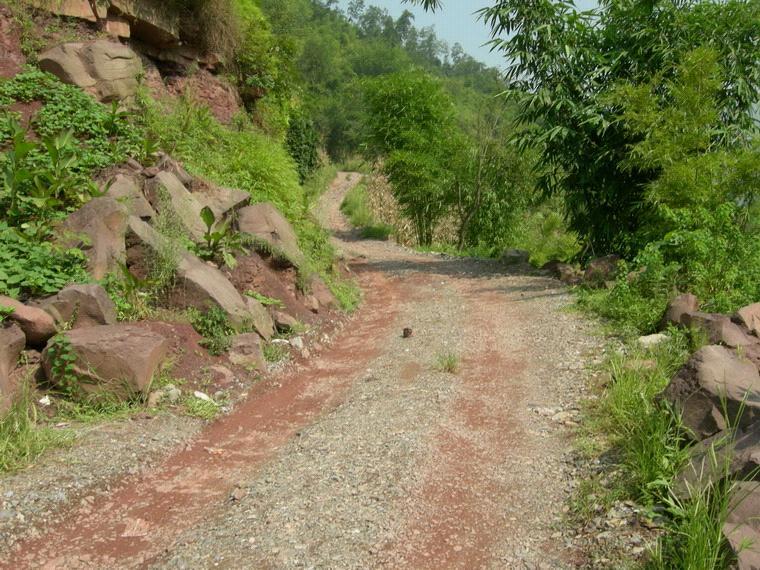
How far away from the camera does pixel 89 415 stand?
5441 mm

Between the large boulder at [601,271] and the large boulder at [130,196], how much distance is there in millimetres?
6449

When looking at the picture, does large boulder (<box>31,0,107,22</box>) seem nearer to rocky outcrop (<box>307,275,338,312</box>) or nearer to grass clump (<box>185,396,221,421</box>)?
rocky outcrop (<box>307,275,338,312</box>)

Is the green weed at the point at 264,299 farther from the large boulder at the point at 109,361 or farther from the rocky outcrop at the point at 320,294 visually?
the large boulder at the point at 109,361

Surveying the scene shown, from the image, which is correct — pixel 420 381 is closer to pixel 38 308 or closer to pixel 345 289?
pixel 38 308

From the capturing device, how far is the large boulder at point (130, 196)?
7.41 m

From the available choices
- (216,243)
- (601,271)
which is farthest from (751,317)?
(216,243)

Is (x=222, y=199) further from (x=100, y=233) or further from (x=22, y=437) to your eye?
(x=22, y=437)

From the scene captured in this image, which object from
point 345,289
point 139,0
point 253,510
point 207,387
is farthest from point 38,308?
point 139,0

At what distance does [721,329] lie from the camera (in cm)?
641

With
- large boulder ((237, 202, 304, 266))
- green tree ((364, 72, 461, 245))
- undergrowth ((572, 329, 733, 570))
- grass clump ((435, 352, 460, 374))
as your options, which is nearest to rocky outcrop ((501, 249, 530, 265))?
green tree ((364, 72, 461, 245))

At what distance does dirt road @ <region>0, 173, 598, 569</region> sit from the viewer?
390 centimetres

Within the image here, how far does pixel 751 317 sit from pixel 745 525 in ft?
13.3

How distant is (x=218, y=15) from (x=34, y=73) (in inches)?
Answer: 179

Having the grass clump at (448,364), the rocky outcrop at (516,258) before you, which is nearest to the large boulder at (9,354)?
the grass clump at (448,364)
